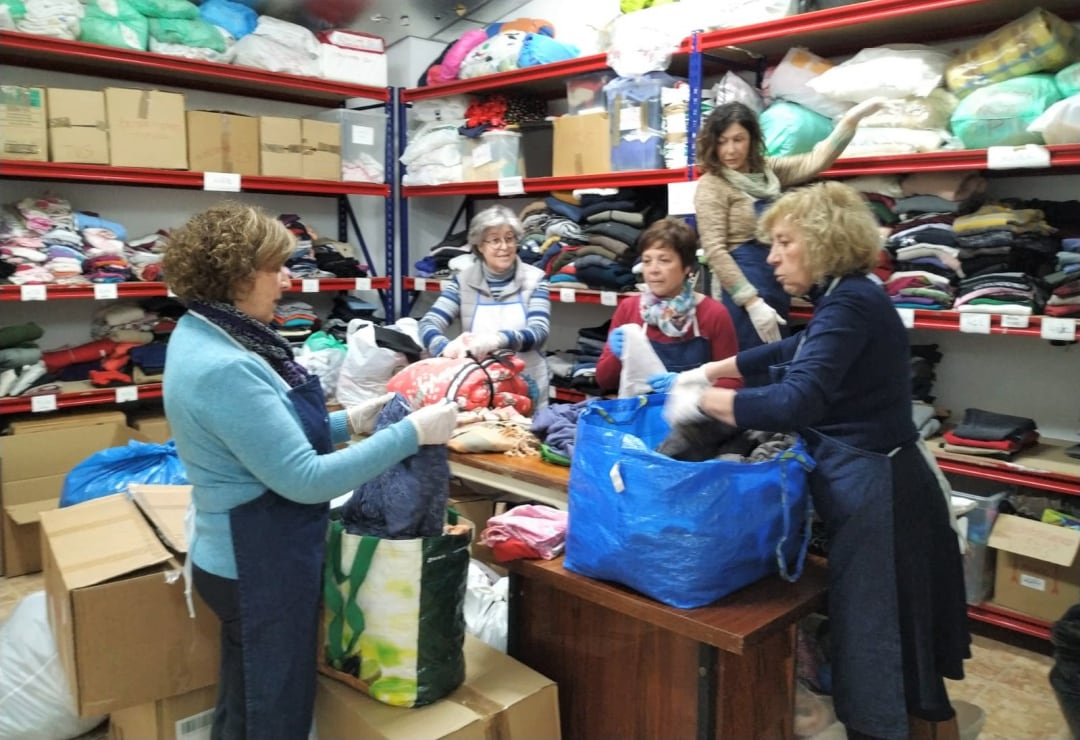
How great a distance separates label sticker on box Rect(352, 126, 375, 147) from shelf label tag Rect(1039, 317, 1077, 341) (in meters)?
3.65

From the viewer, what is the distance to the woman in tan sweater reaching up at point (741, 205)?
319 centimetres

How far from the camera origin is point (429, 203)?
559 cm

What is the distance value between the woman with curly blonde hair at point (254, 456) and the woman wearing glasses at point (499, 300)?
1628 millimetres

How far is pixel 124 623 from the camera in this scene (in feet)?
6.12

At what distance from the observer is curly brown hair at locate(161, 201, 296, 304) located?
1.58 metres

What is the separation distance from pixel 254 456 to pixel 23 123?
3.08 m

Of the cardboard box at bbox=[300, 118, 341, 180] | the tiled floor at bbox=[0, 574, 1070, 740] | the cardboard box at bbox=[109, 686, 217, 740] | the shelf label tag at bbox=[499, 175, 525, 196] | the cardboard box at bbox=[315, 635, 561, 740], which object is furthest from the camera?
the cardboard box at bbox=[300, 118, 341, 180]

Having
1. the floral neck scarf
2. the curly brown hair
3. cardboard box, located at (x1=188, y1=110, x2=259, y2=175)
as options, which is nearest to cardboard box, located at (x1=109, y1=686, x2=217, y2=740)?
the curly brown hair

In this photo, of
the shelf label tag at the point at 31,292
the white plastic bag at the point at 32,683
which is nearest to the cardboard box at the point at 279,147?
the shelf label tag at the point at 31,292

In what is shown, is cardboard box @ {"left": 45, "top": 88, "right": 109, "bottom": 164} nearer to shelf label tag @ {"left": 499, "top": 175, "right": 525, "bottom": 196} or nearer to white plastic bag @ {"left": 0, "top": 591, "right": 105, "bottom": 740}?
shelf label tag @ {"left": 499, "top": 175, "right": 525, "bottom": 196}

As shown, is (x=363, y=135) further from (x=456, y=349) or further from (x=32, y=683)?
(x=32, y=683)

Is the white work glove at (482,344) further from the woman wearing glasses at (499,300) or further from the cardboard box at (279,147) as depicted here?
the cardboard box at (279,147)

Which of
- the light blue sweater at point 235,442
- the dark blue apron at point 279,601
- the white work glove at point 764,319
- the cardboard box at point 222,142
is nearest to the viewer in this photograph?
the light blue sweater at point 235,442

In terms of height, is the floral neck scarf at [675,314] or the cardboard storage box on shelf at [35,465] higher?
the floral neck scarf at [675,314]
